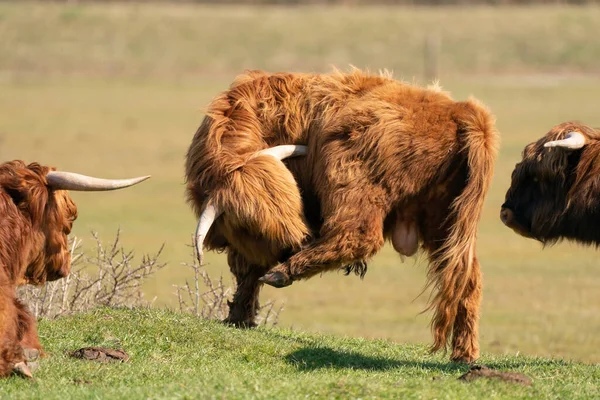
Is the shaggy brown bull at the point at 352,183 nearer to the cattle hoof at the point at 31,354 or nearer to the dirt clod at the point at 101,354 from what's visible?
the dirt clod at the point at 101,354

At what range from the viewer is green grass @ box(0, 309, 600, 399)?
675 cm

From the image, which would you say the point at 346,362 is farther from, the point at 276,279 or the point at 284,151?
the point at 284,151

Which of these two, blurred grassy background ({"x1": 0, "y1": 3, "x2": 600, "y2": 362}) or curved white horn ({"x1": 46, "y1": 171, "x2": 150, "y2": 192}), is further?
blurred grassy background ({"x1": 0, "y1": 3, "x2": 600, "y2": 362})

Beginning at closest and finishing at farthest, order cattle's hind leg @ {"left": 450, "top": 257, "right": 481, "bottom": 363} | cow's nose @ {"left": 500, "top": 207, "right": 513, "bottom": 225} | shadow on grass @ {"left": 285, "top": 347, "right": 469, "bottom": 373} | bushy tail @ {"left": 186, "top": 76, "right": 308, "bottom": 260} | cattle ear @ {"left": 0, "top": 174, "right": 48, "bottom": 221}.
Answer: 1. cattle ear @ {"left": 0, "top": 174, "right": 48, "bottom": 221}
2. shadow on grass @ {"left": 285, "top": 347, "right": 469, "bottom": 373}
3. bushy tail @ {"left": 186, "top": 76, "right": 308, "bottom": 260}
4. cattle's hind leg @ {"left": 450, "top": 257, "right": 481, "bottom": 363}
5. cow's nose @ {"left": 500, "top": 207, "right": 513, "bottom": 225}

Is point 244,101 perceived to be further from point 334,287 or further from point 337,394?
point 334,287

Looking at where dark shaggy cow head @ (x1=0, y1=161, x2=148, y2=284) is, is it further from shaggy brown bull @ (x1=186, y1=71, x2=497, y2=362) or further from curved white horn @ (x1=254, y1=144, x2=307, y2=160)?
curved white horn @ (x1=254, y1=144, x2=307, y2=160)

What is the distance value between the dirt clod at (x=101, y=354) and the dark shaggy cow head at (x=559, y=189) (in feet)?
10.6

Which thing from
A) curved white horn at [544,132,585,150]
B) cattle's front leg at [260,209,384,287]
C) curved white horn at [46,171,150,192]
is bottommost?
cattle's front leg at [260,209,384,287]

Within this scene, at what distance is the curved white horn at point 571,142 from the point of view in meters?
8.31

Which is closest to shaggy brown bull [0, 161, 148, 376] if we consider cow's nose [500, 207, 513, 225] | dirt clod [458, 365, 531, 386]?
dirt clod [458, 365, 531, 386]

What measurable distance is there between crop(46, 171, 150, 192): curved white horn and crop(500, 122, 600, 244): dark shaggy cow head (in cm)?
306

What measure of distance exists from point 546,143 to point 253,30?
46.5 metres

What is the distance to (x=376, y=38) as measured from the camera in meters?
52.8

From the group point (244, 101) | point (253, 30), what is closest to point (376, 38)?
point (253, 30)
